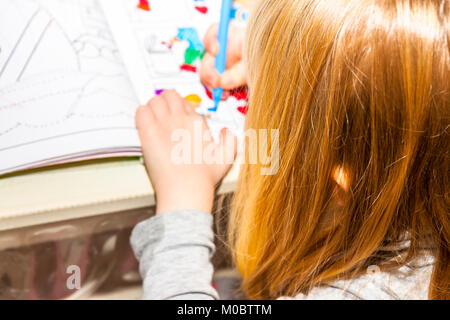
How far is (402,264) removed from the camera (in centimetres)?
48

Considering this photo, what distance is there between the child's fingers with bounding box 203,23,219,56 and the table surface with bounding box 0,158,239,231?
0.55 feet

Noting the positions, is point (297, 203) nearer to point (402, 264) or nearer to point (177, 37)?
point (402, 264)

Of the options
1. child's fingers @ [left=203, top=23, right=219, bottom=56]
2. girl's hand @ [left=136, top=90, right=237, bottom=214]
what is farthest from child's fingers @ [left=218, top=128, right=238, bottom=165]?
child's fingers @ [left=203, top=23, right=219, bottom=56]

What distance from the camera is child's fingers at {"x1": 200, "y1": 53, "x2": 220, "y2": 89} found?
1.73ft

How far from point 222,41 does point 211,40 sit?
3cm

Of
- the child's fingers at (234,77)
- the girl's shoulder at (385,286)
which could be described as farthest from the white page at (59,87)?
the girl's shoulder at (385,286)

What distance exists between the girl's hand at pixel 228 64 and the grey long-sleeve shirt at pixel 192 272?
0.15m

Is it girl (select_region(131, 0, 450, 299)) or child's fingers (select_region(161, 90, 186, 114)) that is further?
child's fingers (select_region(161, 90, 186, 114))

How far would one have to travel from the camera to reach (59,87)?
0.47 metres

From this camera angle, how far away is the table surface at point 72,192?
0.42 m

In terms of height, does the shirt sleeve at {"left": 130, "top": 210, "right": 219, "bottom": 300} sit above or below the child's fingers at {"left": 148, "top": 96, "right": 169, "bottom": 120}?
below

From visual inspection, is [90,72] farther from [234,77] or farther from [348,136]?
[348,136]

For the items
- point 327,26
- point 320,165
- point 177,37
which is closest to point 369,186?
point 320,165

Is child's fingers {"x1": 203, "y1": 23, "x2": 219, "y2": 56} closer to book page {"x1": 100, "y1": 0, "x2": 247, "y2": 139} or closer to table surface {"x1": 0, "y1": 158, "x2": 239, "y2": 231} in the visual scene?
book page {"x1": 100, "y1": 0, "x2": 247, "y2": 139}
